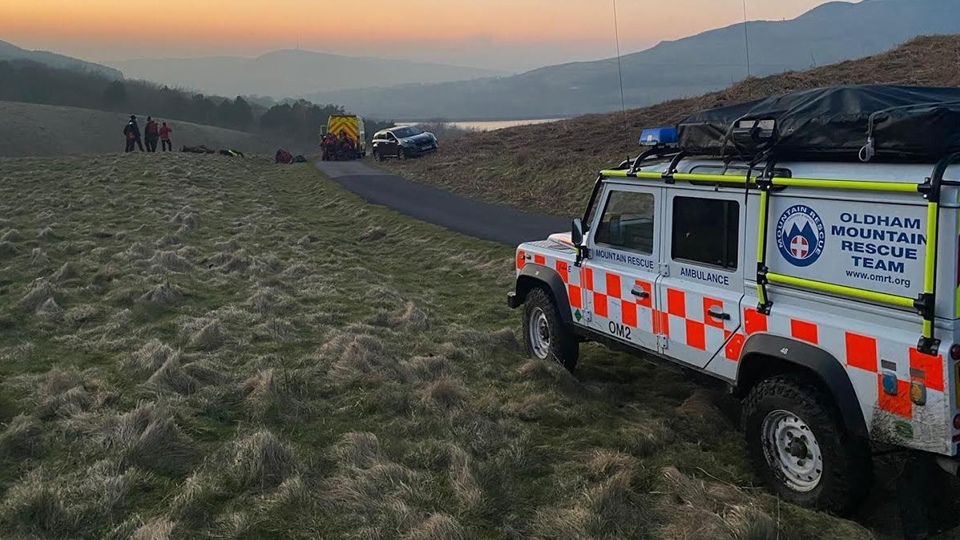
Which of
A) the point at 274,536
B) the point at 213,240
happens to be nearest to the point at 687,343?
the point at 274,536

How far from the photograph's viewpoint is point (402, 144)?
34812mm

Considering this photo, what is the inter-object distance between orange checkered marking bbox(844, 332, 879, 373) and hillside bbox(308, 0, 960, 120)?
17.8 metres

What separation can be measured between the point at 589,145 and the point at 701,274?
1982cm

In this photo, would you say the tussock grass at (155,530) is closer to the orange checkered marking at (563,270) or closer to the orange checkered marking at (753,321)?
the orange checkered marking at (753,321)

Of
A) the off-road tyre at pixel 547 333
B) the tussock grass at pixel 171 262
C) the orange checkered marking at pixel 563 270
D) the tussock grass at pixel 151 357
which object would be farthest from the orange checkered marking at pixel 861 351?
the tussock grass at pixel 171 262

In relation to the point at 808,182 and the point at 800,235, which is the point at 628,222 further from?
the point at 808,182

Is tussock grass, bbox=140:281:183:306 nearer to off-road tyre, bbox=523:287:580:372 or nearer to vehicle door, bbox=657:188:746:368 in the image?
off-road tyre, bbox=523:287:580:372

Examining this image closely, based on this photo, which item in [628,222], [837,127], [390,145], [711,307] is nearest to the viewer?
[837,127]

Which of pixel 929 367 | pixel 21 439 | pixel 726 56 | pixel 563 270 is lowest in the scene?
pixel 21 439

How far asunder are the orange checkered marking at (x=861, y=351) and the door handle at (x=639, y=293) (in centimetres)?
184

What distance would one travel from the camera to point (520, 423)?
5.90 meters

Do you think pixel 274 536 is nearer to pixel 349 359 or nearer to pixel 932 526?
pixel 349 359

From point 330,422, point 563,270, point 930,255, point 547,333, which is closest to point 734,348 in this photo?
point 930,255

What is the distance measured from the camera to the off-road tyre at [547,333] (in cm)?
701
